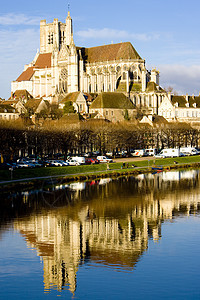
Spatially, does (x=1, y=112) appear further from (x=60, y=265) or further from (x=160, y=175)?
(x=60, y=265)

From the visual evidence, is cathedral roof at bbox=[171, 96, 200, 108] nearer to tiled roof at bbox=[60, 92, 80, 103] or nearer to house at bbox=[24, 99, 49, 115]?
tiled roof at bbox=[60, 92, 80, 103]

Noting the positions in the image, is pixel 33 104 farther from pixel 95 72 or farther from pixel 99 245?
pixel 99 245

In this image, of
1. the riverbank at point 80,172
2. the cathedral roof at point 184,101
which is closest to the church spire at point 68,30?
the cathedral roof at point 184,101

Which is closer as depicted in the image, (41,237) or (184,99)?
(41,237)

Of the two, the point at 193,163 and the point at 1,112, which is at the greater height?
the point at 1,112

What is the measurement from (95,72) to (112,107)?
3331 centimetres

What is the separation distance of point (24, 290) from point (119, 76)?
500ft

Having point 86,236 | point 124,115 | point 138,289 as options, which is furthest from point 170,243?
point 124,115

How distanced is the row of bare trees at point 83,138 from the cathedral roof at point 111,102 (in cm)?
2544

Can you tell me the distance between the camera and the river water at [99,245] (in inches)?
1035

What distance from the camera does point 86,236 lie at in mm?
35969

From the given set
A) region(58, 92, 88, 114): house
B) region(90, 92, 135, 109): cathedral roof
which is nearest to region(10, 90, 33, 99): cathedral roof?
region(58, 92, 88, 114): house

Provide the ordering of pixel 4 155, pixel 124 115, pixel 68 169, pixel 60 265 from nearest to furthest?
pixel 60 265
pixel 68 169
pixel 4 155
pixel 124 115

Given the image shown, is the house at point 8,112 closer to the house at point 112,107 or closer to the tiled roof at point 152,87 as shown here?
the house at point 112,107
